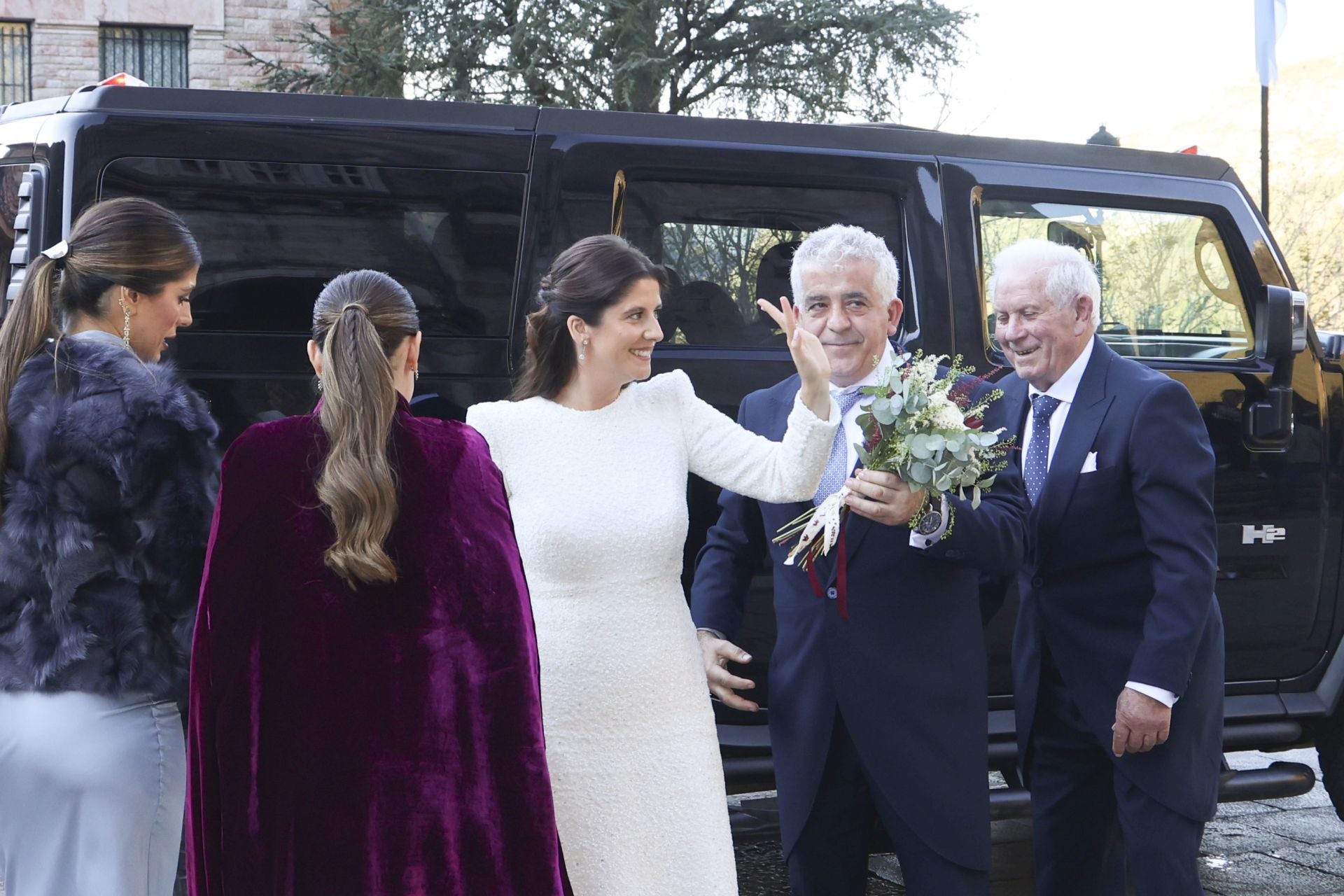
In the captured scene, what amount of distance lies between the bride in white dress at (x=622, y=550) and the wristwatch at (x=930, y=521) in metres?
0.22

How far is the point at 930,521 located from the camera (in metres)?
2.82

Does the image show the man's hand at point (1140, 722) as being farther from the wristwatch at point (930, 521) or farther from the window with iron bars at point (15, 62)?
the window with iron bars at point (15, 62)

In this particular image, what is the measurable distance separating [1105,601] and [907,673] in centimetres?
63

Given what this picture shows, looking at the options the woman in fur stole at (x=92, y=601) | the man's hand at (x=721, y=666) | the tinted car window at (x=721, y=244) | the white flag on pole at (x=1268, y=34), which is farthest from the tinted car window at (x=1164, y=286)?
the white flag on pole at (x=1268, y=34)

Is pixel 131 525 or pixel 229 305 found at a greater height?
pixel 229 305

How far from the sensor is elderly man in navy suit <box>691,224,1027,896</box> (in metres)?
2.89

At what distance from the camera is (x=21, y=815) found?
244 centimetres

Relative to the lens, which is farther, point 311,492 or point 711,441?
point 711,441

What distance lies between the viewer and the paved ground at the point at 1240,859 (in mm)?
4742

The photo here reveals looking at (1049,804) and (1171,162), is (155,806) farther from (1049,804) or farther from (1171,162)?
(1171,162)

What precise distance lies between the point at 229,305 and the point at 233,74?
560 inches

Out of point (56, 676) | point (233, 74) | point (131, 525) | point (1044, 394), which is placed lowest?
point (56, 676)

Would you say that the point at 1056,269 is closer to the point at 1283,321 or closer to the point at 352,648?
the point at 1283,321

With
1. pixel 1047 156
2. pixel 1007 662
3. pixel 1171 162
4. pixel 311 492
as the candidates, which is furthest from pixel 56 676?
pixel 1171 162
